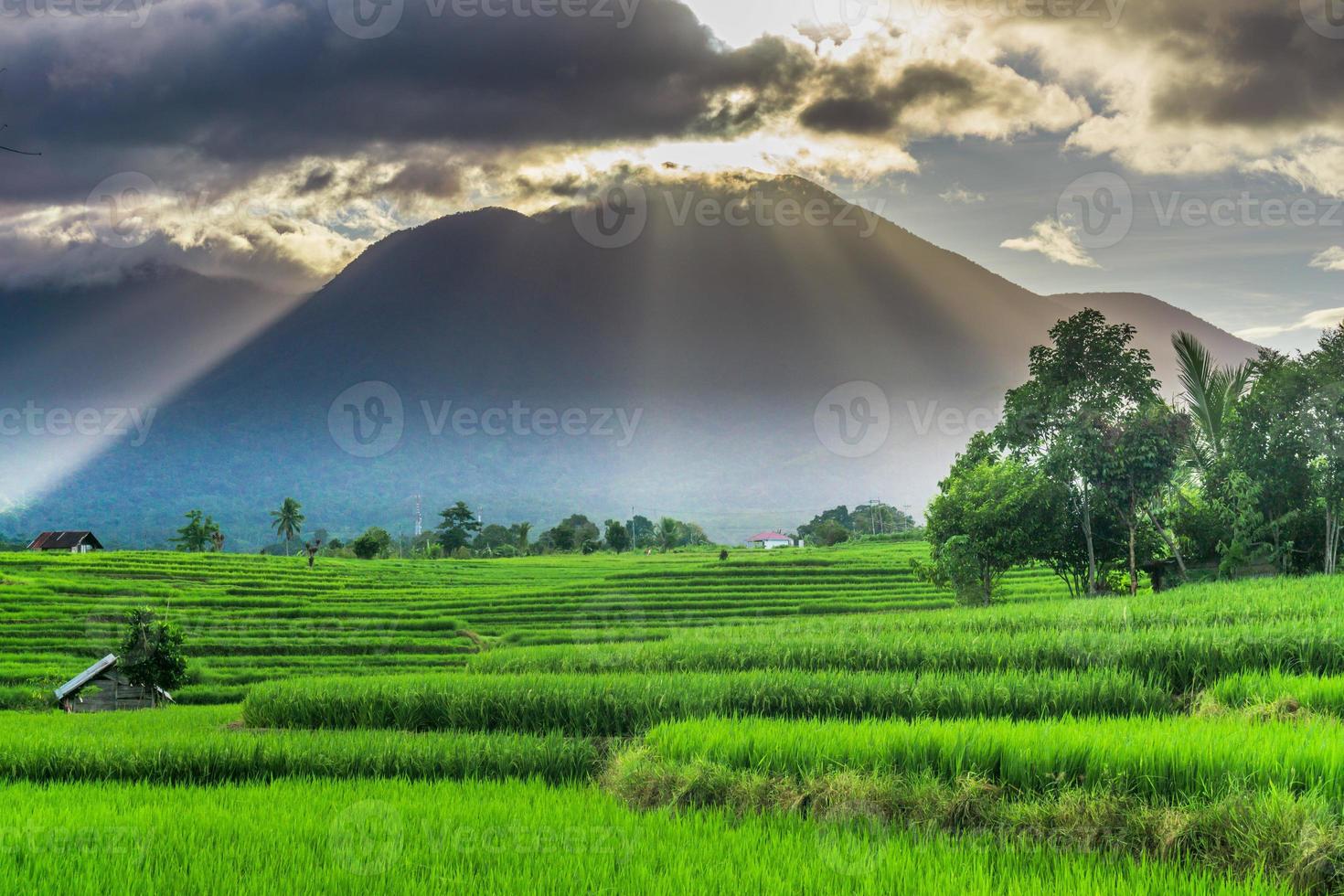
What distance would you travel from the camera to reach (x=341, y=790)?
26.0ft

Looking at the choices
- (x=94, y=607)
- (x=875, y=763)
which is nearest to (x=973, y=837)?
(x=875, y=763)

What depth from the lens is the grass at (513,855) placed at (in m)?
4.80

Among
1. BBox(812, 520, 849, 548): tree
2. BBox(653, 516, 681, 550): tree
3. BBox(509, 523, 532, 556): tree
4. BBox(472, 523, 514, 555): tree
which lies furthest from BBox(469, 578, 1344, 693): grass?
BBox(472, 523, 514, 555): tree

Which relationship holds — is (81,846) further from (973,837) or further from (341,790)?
(973,837)

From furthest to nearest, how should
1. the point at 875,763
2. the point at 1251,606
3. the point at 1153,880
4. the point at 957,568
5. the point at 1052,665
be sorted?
the point at 957,568, the point at 1251,606, the point at 1052,665, the point at 875,763, the point at 1153,880

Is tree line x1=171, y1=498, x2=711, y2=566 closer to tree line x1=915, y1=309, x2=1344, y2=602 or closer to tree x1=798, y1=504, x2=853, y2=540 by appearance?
tree x1=798, y1=504, x2=853, y2=540

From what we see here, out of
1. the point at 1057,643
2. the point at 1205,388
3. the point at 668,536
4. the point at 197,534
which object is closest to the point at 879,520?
the point at 668,536

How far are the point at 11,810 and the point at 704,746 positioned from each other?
20.6 feet

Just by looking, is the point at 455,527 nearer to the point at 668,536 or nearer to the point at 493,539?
the point at 493,539

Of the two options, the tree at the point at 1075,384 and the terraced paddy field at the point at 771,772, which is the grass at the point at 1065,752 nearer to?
the terraced paddy field at the point at 771,772

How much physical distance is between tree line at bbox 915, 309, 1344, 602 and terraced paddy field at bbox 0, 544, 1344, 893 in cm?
763

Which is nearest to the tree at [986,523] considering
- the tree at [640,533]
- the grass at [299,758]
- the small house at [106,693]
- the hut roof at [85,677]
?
the grass at [299,758]

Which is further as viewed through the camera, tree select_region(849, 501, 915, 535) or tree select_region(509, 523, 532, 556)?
tree select_region(849, 501, 915, 535)

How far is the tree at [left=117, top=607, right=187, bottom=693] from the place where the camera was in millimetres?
26375
